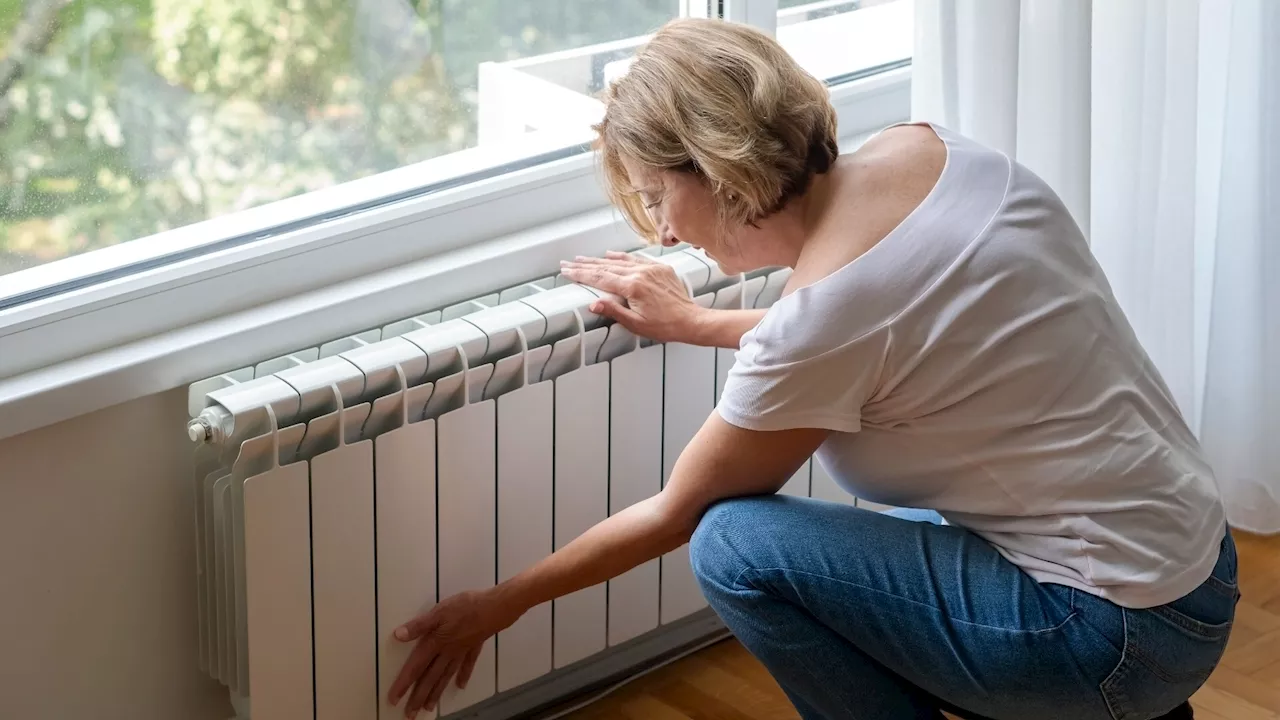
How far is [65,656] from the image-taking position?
162cm

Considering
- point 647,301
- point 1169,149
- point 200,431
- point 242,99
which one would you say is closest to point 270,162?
point 242,99

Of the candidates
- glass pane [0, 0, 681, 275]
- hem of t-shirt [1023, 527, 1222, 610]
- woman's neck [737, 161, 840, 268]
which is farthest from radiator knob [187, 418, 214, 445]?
hem of t-shirt [1023, 527, 1222, 610]

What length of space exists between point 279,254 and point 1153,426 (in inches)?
39.0

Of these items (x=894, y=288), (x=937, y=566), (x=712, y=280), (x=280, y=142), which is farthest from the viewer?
(x=712, y=280)

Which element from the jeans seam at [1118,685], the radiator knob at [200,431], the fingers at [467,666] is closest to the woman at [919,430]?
the jeans seam at [1118,685]

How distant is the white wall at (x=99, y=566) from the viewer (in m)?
1.55

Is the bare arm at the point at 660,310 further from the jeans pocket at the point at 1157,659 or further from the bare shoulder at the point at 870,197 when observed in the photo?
the jeans pocket at the point at 1157,659

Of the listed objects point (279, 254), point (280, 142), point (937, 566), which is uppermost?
point (280, 142)

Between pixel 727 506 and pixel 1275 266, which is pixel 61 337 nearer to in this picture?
pixel 727 506

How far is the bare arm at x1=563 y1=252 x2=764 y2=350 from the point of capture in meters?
1.79

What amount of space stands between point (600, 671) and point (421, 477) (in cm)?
59

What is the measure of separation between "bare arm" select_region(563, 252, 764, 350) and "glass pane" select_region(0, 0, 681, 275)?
0.25m

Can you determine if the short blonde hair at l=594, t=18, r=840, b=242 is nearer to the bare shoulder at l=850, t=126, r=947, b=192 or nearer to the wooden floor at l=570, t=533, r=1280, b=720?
the bare shoulder at l=850, t=126, r=947, b=192

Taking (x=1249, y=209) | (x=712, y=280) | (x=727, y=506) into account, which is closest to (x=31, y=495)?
(x=727, y=506)
